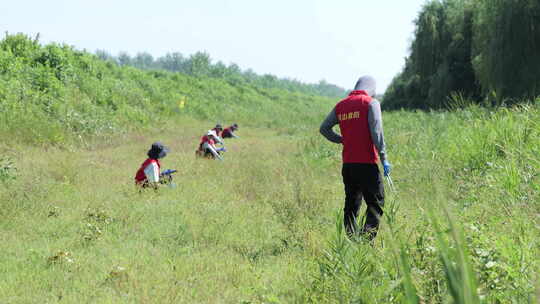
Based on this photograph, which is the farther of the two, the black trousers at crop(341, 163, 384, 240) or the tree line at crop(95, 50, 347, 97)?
the tree line at crop(95, 50, 347, 97)

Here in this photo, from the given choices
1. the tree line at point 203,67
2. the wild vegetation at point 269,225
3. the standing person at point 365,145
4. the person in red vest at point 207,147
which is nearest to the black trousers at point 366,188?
the standing person at point 365,145

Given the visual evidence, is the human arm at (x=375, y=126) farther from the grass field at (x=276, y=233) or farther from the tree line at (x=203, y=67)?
the tree line at (x=203, y=67)

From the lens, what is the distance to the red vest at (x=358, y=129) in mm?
4781

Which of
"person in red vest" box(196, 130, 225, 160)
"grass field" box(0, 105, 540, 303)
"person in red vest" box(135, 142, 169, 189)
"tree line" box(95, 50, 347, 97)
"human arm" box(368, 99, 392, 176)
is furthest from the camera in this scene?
"tree line" box(95, 50, 347, 97)

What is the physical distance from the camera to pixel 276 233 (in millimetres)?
5449

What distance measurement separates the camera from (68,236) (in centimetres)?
536

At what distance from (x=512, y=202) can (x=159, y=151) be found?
5.46 meters

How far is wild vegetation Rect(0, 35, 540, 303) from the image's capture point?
2.94 meters

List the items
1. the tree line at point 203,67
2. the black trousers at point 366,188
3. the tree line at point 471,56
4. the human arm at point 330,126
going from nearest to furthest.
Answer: the black trousers at point 366,188 → the human arm at point 330,126 → the tree line at point 471,56 → the tree line at point 203,67

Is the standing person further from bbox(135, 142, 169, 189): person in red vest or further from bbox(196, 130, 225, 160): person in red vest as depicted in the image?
bbox(196, 130, 225, 160): person in red vest

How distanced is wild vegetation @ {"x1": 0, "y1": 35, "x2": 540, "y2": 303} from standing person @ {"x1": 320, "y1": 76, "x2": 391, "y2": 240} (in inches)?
15.0

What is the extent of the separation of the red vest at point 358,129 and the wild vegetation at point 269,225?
2.34 feet

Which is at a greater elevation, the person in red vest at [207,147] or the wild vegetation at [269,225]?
the person in red vest at [207,147]

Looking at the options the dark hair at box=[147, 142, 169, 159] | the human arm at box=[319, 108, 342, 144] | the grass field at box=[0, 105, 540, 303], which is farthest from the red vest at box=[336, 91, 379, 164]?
the dark hair at box=[147, 142, 169, 159]
